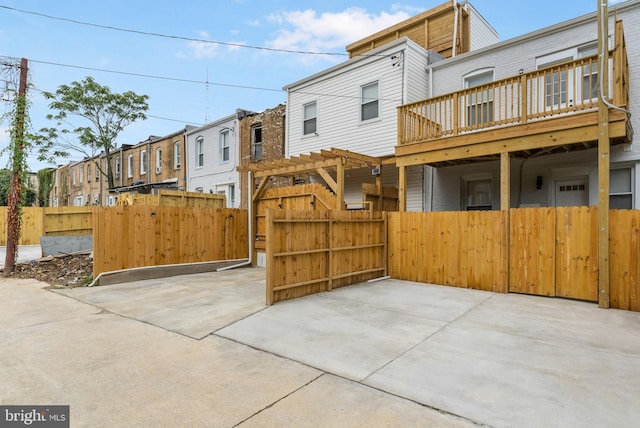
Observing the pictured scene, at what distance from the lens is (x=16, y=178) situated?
386 inches

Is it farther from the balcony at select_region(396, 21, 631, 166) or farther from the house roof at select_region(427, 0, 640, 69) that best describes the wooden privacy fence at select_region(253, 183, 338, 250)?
the house roof at select_region(427, 0, 640, 69)

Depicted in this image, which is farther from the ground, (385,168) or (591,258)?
(385,168)

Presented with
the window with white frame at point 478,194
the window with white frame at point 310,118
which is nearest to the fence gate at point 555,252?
the window with white frame at point 478,194

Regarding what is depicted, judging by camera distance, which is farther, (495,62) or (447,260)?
(495,62)

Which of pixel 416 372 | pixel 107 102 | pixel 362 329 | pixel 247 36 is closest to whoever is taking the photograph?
pixel 416 372

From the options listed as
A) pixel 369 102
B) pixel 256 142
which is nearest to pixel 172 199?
pixel 256 142


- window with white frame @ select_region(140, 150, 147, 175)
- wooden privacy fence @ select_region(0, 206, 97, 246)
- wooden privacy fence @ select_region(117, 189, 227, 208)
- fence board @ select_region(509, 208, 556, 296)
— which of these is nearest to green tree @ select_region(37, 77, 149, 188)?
window with white frame @ select_region(140, 150, 147, 175)

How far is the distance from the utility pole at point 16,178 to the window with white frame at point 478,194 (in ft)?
41.4

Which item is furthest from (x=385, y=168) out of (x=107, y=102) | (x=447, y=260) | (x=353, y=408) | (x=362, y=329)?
(x=107, y=102)

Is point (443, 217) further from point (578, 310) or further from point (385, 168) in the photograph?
point (385, 168)

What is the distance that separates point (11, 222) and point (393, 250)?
1054 cm

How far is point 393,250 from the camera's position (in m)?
8.66

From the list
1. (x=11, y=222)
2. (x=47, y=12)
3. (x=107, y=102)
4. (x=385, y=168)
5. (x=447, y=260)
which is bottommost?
(x=447, y=260)

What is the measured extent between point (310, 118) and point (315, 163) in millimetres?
3922
